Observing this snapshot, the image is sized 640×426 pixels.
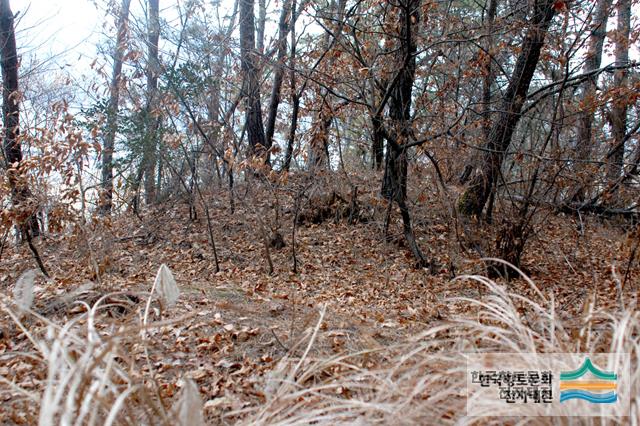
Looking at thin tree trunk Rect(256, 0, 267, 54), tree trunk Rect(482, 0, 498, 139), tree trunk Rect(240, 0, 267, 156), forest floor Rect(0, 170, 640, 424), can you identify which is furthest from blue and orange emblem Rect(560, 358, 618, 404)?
thin tree trunk Rect(256, 0, 267, 54)

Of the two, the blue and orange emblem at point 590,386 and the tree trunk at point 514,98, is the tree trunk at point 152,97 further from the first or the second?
the blue and orange emblem at point 590,386

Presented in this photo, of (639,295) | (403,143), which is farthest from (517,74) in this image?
(639,295)

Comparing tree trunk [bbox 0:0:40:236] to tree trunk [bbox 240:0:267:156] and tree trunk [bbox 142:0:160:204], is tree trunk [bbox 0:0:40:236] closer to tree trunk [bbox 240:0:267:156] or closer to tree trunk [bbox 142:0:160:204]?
tree trunk [bbox 142:0:160:204]

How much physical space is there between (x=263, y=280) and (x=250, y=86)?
3.24 m

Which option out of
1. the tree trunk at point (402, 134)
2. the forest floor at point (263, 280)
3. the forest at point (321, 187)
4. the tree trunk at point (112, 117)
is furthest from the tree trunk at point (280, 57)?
the tree trunk at point (112, 117)

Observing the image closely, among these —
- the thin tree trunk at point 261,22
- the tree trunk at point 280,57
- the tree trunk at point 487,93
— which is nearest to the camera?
the tree trunk at point 487,93

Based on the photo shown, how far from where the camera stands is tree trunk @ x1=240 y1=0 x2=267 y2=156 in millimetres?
6930

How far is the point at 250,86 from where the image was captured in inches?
280

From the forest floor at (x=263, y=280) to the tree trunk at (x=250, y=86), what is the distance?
4.02 feet

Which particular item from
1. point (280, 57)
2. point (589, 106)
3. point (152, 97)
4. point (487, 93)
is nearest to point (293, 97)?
point (280, 57)

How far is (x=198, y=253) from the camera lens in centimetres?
639

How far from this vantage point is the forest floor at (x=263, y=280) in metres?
2.47

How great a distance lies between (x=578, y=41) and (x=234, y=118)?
4965 mm

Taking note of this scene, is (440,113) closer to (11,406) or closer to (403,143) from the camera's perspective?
(403,143)
